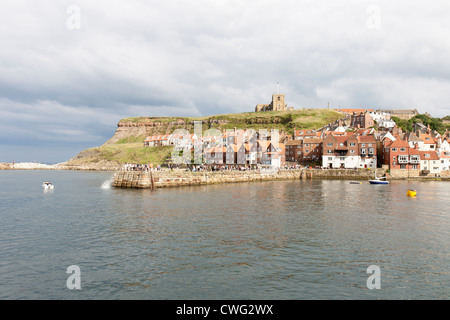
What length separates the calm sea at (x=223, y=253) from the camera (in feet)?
53.0

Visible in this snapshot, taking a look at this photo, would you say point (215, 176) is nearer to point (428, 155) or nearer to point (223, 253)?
point (223, 253)

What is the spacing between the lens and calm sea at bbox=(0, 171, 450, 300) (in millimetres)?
16156

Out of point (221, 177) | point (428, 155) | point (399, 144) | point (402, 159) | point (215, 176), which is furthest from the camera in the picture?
point (428, 155)

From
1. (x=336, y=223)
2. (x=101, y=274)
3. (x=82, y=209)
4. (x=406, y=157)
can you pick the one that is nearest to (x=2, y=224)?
(x=82, y=209)

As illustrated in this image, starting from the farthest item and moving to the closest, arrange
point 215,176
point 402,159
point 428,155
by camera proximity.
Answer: point 428,155 → point 402,159 → point 215,176

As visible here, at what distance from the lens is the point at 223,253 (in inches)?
850

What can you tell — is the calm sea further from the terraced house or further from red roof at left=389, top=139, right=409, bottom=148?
the terraced house

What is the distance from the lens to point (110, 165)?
177375 mm

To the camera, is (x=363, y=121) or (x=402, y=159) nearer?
(x=402, y=159)

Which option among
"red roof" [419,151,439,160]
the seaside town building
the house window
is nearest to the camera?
the house window

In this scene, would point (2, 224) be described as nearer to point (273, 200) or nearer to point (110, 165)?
point (273, 200)

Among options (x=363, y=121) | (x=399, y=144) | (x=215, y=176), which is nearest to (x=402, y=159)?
(x=399, y=144)

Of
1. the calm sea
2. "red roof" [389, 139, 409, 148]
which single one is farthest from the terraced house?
the calm sea

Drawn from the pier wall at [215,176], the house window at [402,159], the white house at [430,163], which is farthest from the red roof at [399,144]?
the pier wall at [215,176]
